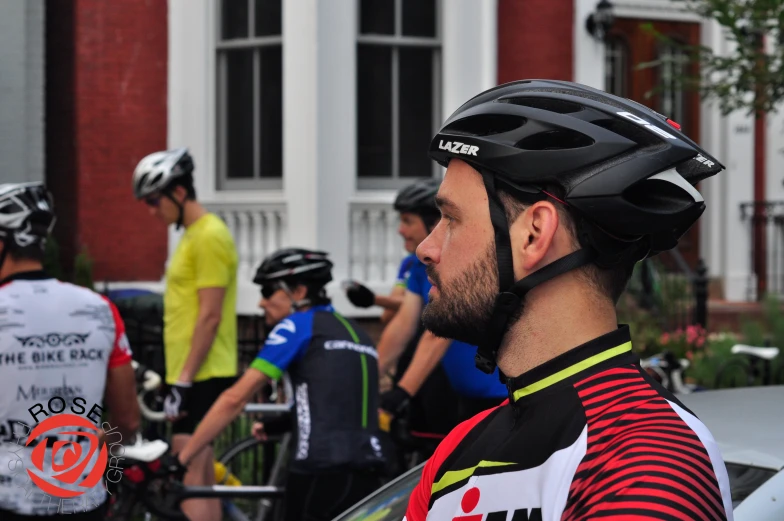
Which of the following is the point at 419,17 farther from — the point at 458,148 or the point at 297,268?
the point at 458,148

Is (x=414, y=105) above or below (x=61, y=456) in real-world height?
above

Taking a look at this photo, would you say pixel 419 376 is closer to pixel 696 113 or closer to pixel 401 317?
pixel 401 317

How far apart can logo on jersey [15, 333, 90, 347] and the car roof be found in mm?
2001

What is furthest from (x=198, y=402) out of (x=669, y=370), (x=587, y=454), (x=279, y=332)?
(x=587, y=454)

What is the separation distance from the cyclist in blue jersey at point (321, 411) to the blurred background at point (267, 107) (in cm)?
606

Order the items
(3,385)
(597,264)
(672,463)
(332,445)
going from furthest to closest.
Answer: (332,445), (3,385), (597,264), (672,463)

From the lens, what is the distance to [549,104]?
1810 mm

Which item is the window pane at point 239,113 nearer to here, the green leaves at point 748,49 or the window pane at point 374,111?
the window pane at point 374,111

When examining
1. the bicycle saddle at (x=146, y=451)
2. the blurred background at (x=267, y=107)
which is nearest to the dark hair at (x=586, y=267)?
the bicycle saddle at (x=146, y=451)

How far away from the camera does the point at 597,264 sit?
1.70 m

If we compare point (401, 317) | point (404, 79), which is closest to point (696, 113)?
point (404, 79)

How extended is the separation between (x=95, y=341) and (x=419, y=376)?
192 cm

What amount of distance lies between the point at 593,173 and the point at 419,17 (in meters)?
10.2

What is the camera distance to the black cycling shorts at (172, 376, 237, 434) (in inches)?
229
